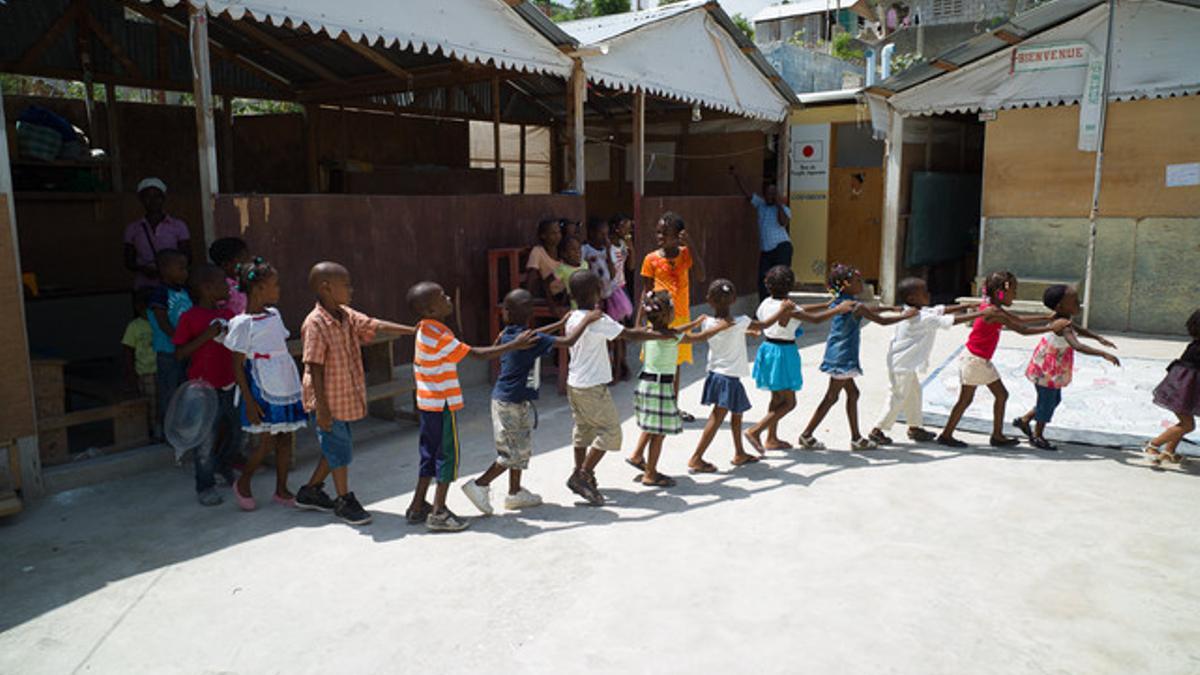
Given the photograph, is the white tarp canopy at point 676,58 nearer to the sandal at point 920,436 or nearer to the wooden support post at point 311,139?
the wooden support post at point 311,139

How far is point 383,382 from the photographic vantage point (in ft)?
21.1

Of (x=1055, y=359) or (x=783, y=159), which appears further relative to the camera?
(x=783, y=159)

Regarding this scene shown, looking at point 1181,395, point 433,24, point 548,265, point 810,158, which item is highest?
point 433,24

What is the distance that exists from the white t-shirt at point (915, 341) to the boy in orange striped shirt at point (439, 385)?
2787 millimetres

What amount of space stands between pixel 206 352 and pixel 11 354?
1026 mm

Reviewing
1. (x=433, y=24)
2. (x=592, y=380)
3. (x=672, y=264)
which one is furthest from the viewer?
(x=672, y=264)

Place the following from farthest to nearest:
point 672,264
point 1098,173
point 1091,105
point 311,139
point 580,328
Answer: point 311,139 < point 1098,173 < point 1091,105 < point 672,264 < point 580,328

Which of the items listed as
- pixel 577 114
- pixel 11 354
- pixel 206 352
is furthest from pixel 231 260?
pixel 577 114

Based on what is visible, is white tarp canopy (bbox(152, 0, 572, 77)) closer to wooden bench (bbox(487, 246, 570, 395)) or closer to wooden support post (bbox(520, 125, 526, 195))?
wooden bench (bbox(487, 246, 570, 395))

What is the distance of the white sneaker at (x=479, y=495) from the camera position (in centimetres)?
453

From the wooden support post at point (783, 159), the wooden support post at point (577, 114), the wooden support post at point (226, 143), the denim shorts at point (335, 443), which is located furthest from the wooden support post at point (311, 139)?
the denim shorts at point (335, 443)

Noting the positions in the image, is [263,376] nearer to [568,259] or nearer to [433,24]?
[568,259]

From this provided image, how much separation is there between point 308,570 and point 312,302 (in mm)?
2795

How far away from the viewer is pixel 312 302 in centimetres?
625
